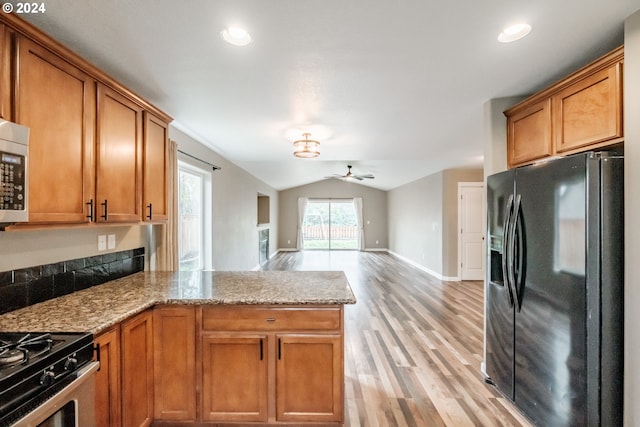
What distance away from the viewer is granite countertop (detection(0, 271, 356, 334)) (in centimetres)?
149

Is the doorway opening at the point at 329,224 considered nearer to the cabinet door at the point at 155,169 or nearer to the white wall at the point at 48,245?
the cabinet door at the point at 155,169

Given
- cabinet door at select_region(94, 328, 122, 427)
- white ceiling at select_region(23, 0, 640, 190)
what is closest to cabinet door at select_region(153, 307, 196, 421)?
cabinet door at select_region(94, 328, 122, 427)

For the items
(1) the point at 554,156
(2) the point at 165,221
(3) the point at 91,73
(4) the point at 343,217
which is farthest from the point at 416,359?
(4) the point at 343,217

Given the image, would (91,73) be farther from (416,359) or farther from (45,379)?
(416,359)

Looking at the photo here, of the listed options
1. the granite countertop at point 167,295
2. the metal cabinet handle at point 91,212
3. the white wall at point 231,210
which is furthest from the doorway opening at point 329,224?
the metal cabinet handle at point 91,212

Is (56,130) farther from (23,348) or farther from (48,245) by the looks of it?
(23,348)

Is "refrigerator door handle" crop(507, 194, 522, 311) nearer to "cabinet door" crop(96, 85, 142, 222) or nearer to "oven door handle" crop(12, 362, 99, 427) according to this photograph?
"oven door handle" crop(12, 362, 99, 427)

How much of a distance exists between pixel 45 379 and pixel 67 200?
2.94ft

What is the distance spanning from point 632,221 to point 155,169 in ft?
9.90

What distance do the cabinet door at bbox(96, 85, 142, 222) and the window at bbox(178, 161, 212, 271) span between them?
1.31 m

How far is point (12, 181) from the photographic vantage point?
1.24 meters

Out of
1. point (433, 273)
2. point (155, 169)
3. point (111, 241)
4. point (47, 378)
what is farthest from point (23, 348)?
point (433, 273)

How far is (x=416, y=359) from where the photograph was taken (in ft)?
9.64

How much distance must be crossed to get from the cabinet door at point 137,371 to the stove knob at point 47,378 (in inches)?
20.2
